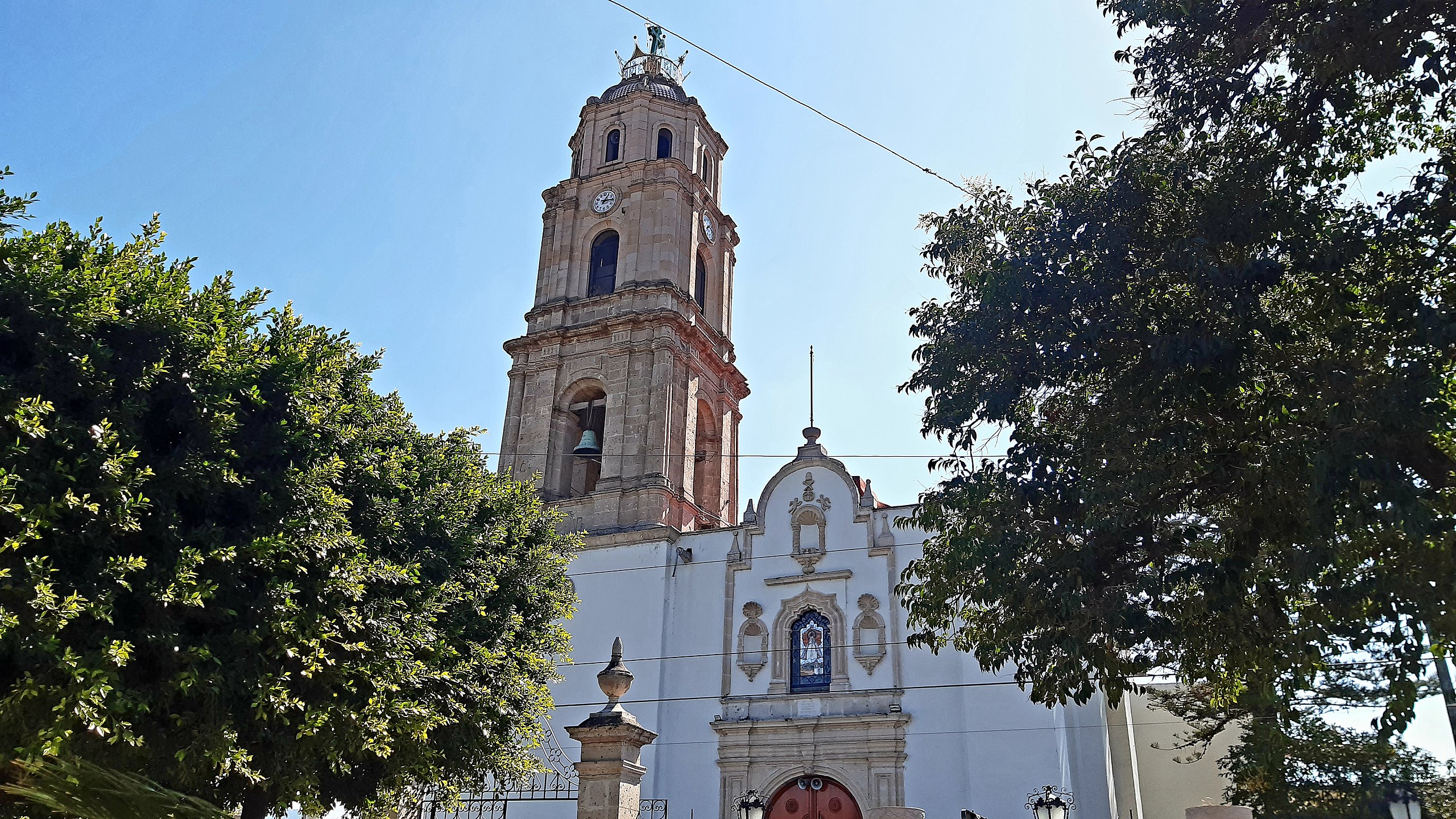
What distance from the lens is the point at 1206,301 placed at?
7801mm

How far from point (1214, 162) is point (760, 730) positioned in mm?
13746

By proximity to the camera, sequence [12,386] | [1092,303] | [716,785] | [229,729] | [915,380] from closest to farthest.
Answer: [12,386] → [229,729] → [1092,303] → [915,380] → [716,785]

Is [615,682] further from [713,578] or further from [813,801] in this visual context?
[713,578]

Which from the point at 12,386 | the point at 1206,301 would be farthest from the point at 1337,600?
the point at 12,386

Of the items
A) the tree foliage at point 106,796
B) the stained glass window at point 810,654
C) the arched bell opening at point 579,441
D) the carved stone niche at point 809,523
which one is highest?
the arched bell opening at point 579,441

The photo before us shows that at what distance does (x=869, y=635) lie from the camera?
63.9 ft

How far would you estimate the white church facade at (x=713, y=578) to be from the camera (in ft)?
59.5

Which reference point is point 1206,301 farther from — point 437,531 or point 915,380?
point 437,531

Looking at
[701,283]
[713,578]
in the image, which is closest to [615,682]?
[713,578]

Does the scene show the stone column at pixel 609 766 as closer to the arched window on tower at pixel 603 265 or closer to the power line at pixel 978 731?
the power line at pixel 978 731

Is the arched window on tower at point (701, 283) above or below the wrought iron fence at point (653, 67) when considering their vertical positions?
below

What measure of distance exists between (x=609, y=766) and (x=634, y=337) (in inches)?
604

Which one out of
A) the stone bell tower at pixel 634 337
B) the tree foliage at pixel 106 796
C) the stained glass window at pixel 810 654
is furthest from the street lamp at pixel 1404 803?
the stone bell tower at pixel 634 337

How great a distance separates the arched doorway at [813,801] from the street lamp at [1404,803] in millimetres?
10441
